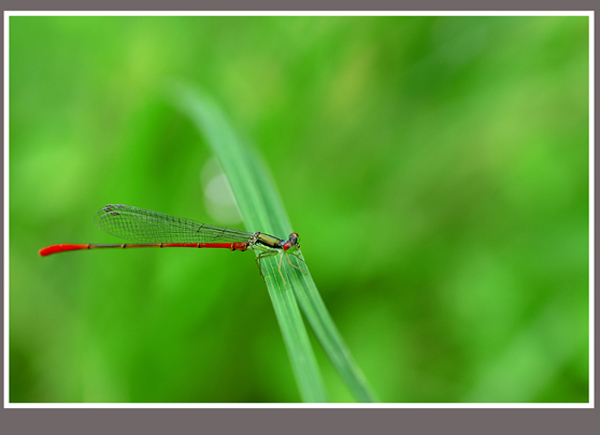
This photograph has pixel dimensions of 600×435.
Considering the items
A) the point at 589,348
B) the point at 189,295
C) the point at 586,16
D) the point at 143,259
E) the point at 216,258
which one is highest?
the point at 586,16

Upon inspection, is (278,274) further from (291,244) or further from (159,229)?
(159,229)

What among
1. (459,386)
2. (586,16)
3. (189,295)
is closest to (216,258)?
(189,295)

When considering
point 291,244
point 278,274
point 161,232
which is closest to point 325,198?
point 291,244

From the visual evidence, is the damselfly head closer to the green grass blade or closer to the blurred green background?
the green grass blade

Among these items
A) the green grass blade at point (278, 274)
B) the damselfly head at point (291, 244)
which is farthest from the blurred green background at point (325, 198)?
the damselfly head at point (291, 244)

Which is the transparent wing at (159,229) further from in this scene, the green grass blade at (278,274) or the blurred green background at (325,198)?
the green grass blade at (278,274)

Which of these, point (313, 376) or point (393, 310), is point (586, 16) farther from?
point (313, 376)

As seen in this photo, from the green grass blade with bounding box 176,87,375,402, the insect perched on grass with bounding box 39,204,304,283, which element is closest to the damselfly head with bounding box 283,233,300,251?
the green grass blade with bounding box 176,87,375,402
